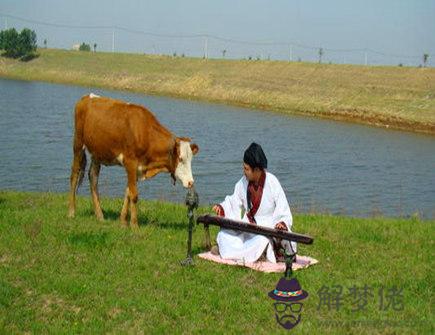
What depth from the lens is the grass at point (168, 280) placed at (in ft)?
22.9

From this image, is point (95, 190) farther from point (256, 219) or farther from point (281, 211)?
point (281, 211)

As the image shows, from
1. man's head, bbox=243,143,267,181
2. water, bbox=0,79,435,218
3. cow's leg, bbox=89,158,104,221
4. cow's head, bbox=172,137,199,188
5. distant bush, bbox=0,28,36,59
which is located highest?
distant bush, bbox=0,28,36,59

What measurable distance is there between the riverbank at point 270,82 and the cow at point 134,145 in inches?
1345

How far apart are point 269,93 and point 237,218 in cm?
5276

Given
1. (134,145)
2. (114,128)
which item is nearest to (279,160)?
(114,128)

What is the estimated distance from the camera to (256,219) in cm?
951

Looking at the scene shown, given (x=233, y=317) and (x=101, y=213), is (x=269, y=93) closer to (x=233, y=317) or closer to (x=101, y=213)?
(x=101, y=213)

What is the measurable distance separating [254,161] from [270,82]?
5850 centimetres

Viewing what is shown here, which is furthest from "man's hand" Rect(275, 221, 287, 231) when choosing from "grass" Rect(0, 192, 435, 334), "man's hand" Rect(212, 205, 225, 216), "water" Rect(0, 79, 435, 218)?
"water" Rect(0, 79, 435, 218)

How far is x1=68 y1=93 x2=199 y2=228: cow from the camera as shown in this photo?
11.1m

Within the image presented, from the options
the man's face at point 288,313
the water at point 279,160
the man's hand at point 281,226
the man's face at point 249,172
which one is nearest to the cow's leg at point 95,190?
the man's face at point 249,172

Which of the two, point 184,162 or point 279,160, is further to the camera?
point 279,160

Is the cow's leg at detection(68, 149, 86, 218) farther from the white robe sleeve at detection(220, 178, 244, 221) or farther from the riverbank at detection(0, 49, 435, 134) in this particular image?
the riverbank at detection(0, 49, 435, 134)

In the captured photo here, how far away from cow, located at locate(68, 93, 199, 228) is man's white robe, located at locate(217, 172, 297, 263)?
1.52 metres
